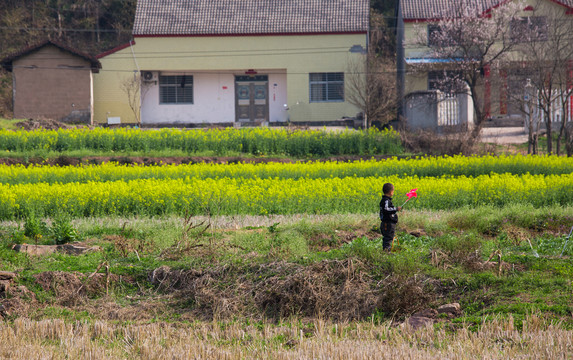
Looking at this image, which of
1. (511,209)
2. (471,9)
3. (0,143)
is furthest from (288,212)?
→ (471,9)

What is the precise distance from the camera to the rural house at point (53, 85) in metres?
34.1

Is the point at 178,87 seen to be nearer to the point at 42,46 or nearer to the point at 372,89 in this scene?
the point at 42,46

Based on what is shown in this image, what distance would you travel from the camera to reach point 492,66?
30.5 meters

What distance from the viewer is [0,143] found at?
2467cm

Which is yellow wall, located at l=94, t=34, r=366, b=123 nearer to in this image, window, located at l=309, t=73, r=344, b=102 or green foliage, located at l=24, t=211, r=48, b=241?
window, located at l=309, t=73, r=344, b=102

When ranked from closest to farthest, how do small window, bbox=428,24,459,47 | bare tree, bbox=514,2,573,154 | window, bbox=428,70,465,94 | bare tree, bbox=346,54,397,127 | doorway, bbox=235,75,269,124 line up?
bare tree, bbox=514,2,573,154 < window, bbox=428,70,465,94 < small window, bbox=428,24,459,47 < bare tree, bbox=346,54,397,127 < doorway, bbox=235,75,269,124

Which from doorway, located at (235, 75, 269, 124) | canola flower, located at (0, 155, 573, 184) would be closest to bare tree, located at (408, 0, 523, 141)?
doorway, located at (235, 75, 269, 124)

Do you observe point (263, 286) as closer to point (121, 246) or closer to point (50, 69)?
point (121, 246)

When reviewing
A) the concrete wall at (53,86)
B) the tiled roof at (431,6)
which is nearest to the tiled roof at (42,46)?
the concrete wall at (53,86)

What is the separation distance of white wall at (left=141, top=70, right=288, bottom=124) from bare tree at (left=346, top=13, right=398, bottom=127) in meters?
4.09

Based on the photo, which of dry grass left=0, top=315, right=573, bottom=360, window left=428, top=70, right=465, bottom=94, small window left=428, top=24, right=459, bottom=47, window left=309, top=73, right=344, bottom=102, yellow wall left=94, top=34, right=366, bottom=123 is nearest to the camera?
dry grass left=0, top=315, right=573, bottom=360

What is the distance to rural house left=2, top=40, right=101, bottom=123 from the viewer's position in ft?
112

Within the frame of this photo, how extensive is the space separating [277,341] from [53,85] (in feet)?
98.5

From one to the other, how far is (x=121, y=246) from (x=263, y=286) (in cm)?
298
